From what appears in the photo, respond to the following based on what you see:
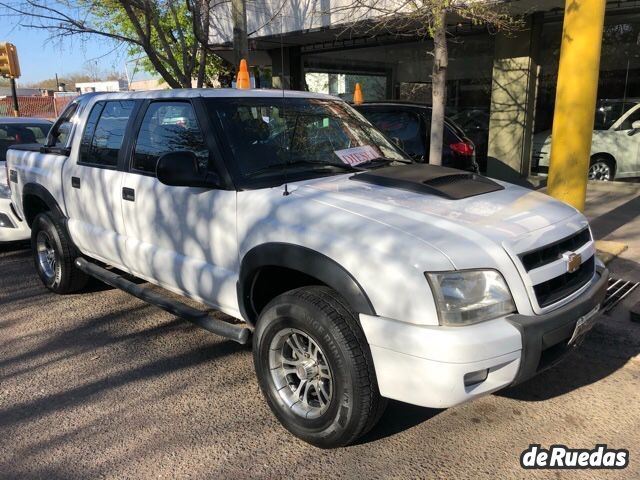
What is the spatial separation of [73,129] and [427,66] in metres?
9.65

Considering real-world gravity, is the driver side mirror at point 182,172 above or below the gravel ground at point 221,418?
above

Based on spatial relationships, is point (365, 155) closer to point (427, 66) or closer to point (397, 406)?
point (397, 406)

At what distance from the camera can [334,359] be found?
264 cm

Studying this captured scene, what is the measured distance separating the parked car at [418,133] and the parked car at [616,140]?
139 inches

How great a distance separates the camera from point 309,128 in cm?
384

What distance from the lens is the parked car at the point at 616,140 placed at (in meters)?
10.0

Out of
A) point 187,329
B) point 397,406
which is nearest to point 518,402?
point 397,406

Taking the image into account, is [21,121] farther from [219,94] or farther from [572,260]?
[572,260]

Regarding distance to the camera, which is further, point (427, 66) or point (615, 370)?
point (427, 66)

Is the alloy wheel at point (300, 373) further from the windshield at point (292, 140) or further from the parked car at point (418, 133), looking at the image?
the parked car at point (418, 133)

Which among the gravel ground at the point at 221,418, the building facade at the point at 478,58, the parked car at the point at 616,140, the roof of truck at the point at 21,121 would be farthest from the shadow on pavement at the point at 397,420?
the parked car at the point at 616,140

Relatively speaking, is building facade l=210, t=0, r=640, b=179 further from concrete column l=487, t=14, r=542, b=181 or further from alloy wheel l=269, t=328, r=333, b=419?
alloy wheel l=269, t=328, r=333, b=419

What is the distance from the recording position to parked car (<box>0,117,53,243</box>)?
6375mm

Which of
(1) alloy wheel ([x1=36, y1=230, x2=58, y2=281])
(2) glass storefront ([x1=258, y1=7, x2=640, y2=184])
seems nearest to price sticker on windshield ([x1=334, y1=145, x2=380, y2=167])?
(1) alloy wheel ([x1=36, y1=230, x2=58, y2=281])
